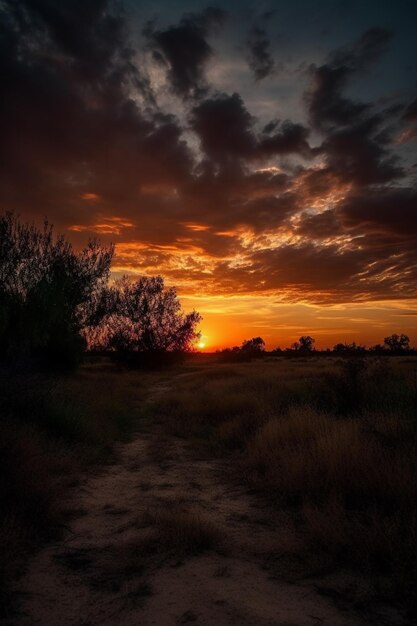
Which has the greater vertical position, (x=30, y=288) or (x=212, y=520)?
(x=30, y=288)

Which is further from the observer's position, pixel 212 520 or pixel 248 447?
pixel 248 447

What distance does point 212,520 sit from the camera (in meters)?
5.77

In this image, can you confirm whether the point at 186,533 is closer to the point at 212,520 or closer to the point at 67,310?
the point at 212,520

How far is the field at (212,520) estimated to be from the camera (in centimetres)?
380

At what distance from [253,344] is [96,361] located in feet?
200

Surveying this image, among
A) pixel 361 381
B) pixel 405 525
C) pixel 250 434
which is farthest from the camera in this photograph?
pixel 361 381

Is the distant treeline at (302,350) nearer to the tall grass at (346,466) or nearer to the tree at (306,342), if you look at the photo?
the tree at (306,342)

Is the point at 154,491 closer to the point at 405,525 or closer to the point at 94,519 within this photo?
the point at 94,519

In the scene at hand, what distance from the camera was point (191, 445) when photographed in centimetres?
1074

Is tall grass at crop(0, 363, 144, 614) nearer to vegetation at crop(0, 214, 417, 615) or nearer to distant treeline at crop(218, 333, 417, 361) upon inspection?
vegetation at crop(0, 214, 417, 615)

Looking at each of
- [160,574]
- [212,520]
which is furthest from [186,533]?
[212,520]

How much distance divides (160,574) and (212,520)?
1.67 metres

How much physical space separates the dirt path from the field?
0.02 m

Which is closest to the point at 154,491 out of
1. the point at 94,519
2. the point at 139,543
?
the point at 94,519
